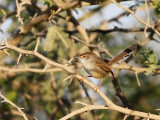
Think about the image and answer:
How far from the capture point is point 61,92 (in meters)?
5.71

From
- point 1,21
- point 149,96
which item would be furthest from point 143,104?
point 1,21

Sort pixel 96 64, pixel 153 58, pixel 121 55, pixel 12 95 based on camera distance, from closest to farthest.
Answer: pixel 153 58 < pixel 121 55 < pixel 96 64 < pixel 12 95

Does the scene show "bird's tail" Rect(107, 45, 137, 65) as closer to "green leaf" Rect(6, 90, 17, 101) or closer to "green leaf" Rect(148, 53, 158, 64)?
"green leaf" Rect(148, 53, 158, 64)

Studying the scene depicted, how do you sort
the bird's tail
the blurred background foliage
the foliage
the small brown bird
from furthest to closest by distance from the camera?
1. the blurred background foliage
2. the small brown bird
3. the bird's tail
4. the foliage

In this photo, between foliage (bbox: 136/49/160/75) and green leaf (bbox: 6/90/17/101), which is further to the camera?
green leaf (bbox: 6/90/17/101)

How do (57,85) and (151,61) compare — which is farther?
(57,85)

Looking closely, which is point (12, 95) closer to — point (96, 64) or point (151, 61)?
point (96, 64)

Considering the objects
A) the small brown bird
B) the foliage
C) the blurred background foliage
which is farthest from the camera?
the blurred background foliage

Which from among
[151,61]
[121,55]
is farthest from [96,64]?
[151,61]

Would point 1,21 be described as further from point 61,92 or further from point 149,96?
point 149,96

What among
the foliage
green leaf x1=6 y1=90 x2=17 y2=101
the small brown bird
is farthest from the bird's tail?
green leaf x1=6 y1=90 x2=17 y2=101

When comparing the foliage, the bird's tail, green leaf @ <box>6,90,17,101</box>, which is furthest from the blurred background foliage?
the foliage

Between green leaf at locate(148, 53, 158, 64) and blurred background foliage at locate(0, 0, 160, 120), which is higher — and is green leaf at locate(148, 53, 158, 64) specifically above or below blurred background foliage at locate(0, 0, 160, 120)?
above

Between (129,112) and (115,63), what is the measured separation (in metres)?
1.71
